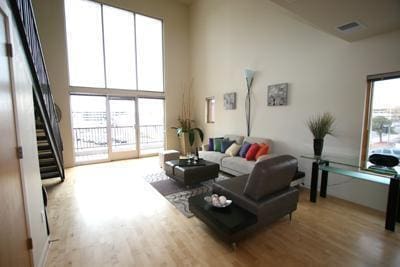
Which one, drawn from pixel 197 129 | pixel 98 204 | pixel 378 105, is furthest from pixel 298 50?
pixel 98 204

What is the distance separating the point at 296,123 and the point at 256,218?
8.27 ft

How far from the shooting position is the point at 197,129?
22.5 ft

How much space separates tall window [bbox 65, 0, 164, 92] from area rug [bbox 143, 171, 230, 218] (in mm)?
3360

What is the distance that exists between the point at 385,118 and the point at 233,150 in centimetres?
271

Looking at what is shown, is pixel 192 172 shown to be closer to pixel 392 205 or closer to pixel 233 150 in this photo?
pixel 233 150

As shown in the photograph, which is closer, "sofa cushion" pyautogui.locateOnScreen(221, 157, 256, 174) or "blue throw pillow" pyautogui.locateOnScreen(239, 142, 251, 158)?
"sofa cushion" pyautogui.locateOnScreen(221, 157, 256, 174)

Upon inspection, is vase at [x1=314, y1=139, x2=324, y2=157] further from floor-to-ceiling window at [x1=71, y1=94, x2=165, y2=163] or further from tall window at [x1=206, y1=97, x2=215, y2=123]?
floor-to-ceiling window at [x1=71, y1=94, x2=165, y2=163]

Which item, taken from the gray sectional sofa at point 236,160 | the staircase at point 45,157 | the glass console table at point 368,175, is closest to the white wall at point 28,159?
the staircase at point 45,157

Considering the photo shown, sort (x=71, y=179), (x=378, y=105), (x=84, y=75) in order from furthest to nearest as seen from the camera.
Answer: (x=84, y=75), (x=71, y=179), (x=378, y=105)

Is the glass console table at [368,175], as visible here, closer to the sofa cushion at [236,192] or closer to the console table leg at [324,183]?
the console table leg at [324,183]

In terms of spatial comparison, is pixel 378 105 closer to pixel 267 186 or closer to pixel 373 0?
pixel 373 0

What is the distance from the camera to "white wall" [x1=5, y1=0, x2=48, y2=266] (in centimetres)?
163

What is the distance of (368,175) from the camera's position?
103 inches

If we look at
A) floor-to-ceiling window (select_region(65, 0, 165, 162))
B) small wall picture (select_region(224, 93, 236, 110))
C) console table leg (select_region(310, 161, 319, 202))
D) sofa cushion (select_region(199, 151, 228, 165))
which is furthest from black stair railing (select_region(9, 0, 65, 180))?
console table leg (select_region(310, 161, 319, 202))
